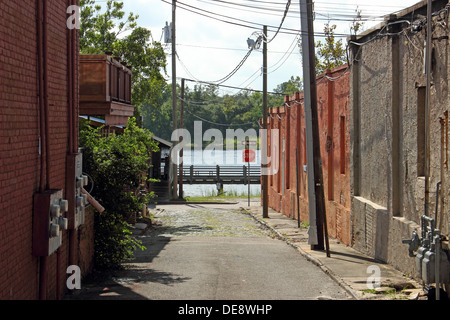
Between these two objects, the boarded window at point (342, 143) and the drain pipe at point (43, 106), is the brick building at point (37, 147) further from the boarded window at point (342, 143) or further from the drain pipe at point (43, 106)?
the boarded window at point (342, 143)

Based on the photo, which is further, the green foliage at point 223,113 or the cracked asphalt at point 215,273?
the green foliage at point 223,113

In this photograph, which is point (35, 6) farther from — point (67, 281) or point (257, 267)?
point (257, 267)

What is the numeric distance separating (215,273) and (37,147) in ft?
17.2

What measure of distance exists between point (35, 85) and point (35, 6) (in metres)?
1.07

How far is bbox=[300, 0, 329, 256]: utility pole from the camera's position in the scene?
15.8 m

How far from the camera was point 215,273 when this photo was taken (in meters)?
12.4

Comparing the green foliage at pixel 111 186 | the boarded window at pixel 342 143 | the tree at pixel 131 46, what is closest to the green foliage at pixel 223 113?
the tree at pixel 131 46

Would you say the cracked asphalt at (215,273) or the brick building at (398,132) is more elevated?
the brick building at (398,132)

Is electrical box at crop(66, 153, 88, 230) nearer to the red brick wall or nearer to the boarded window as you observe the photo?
the red brick wall

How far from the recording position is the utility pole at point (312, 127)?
15836 millimetres

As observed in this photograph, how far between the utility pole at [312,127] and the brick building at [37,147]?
695 cm

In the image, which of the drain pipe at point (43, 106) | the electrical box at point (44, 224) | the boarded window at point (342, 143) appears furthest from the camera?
the boarded window at point (342, 143)
